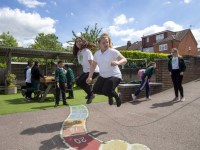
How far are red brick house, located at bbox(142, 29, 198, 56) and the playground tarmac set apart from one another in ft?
156

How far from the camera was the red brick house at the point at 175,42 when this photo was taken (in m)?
52.1

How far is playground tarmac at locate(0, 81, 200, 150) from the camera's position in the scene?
414cm

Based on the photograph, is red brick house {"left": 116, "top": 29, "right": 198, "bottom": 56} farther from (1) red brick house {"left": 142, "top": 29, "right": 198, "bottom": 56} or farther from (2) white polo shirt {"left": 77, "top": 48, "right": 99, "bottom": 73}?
(2) white polo shirt {"left": 77, "top": 48, "right": 99, "bottom": 73}

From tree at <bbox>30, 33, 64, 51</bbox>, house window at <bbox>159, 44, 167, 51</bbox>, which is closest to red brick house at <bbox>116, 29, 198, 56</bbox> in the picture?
house window at <bbox>159, 44, 167, 51</bbox>

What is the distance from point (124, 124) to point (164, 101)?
10.2ft

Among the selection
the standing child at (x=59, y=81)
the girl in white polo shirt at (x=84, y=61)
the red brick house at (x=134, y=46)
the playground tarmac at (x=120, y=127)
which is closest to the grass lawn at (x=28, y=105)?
the standing child at (x=59, y=81)

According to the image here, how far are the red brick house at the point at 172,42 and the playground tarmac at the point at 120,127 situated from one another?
157 feet

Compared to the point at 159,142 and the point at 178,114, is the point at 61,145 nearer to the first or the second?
the point at 159,142

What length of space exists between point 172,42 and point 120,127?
49.8 meters

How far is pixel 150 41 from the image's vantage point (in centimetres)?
6325

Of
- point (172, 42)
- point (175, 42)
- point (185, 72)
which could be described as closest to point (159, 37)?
point (175, 42)

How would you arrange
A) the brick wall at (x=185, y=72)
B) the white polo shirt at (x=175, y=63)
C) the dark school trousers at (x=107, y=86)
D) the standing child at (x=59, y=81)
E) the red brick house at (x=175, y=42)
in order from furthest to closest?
the red brick house at (x=175, y=42) < the brick wall at (x=185, y=72) < the standing child at (x=59, y=81) < the white polo shirt at (x=175, y=63) < the dark school trousers at (x=107, y=86)

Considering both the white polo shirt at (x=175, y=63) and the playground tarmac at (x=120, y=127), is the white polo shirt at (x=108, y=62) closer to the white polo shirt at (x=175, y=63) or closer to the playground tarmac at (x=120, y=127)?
the playground tarmac at (x=120, y=127)

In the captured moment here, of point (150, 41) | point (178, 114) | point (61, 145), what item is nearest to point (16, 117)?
point (61, 145)
